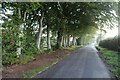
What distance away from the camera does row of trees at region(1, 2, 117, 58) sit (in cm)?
1608

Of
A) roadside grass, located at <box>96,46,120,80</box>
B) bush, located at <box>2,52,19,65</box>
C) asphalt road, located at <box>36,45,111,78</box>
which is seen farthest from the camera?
bush, located at <box>2,52,19,65</box>

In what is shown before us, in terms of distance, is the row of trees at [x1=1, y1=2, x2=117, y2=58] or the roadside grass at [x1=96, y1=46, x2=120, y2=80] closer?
the roadside grass at [x1=96, y1=46, x2=120, y2=80]

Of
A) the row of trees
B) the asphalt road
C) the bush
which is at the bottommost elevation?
the asphalt road

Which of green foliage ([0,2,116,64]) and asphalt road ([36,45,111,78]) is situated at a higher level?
green foliage ([0,2,116,64])

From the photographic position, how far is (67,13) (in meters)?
36.5

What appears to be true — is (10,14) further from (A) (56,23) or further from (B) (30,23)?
(A) (56,23)

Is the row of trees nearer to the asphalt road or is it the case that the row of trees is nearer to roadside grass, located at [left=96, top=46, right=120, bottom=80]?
the asphalt road

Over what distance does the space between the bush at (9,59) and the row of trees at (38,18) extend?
301mm

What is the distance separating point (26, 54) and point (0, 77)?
8349 millimetres

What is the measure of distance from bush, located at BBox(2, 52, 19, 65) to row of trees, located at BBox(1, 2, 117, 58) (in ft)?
Result: 0.99

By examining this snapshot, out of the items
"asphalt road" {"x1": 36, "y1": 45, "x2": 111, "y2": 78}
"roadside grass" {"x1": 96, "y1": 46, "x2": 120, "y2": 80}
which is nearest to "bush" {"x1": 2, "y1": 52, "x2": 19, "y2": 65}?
"asphalt road" {"x1": 36, "y1": 45, "x2": 111, "y2": 78}

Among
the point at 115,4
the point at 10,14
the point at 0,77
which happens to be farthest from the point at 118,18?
the point at 0,77

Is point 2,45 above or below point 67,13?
below

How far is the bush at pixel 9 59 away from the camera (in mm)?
15408
